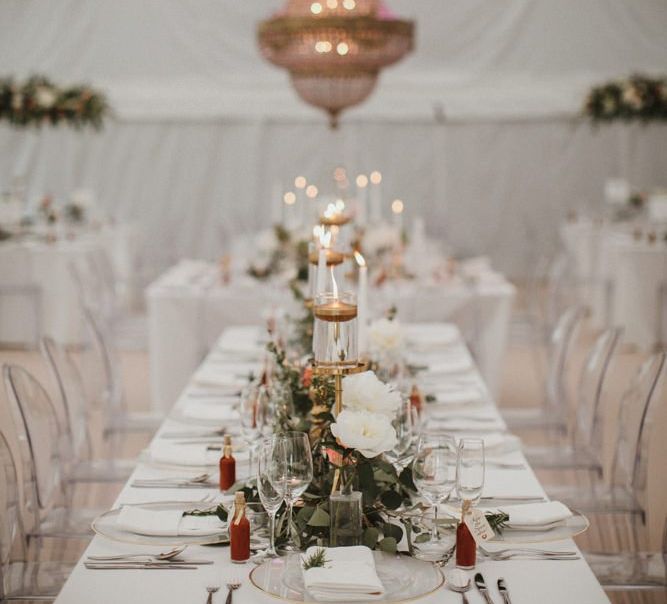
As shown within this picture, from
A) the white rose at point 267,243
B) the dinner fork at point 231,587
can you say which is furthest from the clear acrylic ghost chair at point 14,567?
the white rose at point 267,243

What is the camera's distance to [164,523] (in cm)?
239

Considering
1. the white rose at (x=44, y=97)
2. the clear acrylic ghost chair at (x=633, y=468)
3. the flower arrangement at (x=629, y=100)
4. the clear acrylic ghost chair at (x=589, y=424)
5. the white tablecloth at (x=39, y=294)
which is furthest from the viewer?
the flower arrangement at (x=629, y=100)

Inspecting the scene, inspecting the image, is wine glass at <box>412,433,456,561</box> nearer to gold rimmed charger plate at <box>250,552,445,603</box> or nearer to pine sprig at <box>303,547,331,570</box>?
gold rimmed charger plate at <box>250,552,445,603</box>

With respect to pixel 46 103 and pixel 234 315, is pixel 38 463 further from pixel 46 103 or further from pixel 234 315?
pixel 46 103

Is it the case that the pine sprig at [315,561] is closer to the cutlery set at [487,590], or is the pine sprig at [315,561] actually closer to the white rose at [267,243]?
the cutlery set at [487,590]

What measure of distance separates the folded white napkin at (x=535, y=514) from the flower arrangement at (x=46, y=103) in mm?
7481

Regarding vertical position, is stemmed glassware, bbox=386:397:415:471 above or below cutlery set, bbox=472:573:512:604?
above

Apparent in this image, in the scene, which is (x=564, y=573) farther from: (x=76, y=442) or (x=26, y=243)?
(x=26, y=243)

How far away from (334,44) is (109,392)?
2.51 metres

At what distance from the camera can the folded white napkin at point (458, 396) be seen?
3.63 m

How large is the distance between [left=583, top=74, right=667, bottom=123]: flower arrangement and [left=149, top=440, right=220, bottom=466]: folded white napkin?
791 centimetres

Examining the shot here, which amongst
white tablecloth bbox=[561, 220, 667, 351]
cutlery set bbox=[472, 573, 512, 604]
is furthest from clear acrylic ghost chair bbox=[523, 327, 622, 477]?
white tablecloth bbox=[561, 220, 667, 351]

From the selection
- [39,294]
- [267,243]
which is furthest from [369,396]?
[39,294]

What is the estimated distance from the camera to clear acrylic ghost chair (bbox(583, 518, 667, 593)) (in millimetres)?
2719
